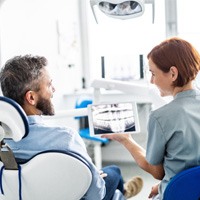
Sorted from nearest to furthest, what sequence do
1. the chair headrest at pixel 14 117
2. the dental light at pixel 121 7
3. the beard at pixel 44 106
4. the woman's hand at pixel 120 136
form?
the chair headrest at pixel 14 117
the beard at pixel 44 106
the woman's hand at pixel 120 136
the dental light at pixel 121 7

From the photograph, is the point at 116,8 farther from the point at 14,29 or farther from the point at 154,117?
the point at 14,29

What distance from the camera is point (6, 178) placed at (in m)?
1.31

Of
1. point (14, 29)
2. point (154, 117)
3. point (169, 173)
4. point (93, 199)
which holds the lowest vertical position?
point (93, 199)

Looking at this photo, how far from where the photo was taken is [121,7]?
1.81 metres

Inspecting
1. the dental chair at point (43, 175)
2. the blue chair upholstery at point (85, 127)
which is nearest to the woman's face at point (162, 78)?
the dental chair at point (43, 175)

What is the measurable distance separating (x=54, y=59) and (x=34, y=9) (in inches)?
22.9

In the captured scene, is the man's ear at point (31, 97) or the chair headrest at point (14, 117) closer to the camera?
the chair headrest at point (14, 117)

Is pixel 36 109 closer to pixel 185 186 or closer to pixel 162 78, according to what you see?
pixel 162 78

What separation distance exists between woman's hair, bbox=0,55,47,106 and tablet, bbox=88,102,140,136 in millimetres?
411

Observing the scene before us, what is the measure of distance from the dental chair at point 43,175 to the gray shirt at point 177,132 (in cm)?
29

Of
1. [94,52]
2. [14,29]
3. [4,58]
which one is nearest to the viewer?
[4,58]

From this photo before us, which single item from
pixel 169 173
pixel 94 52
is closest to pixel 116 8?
pixel 169 173

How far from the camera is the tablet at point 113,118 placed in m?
1.72

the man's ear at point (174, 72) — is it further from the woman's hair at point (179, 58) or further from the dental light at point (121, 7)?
the dental light at point (121, 7)
